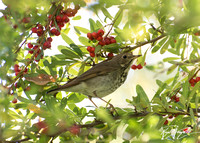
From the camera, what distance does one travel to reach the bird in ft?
9.73

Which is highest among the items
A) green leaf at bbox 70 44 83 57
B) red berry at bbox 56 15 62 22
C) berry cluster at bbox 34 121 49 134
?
red berry at bbox 56 15 62 22

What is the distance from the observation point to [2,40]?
2.22ft

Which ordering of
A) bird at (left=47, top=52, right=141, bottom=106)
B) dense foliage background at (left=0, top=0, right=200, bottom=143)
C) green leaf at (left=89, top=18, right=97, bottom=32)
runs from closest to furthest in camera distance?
dense foliage background at (left=0, top=0, right=200, bottom=143) < green leaf at (left=89, top=18, right=97, bottom=32) < bird at (left=47, top=52, right=141, bottom=106)

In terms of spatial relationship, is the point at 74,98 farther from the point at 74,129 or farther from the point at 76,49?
the point at 74,129

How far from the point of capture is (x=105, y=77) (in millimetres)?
3207

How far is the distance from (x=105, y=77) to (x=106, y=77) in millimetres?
11

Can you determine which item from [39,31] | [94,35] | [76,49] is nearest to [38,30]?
[39,31]

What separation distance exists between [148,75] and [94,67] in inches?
102

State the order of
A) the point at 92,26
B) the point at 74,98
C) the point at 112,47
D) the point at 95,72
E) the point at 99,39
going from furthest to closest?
the point at 95,72
the point at 92,26
the point at 74,98
the point at 99,39
the point at 112,47

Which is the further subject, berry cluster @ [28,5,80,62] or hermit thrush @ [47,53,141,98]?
hermit thrush @ [47,53,141,98]

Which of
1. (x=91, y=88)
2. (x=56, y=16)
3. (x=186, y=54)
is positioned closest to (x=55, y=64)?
(x=56, y=16)

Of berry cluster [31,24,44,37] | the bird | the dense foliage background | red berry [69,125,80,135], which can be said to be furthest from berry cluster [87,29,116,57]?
red berry [69,125,80,135]

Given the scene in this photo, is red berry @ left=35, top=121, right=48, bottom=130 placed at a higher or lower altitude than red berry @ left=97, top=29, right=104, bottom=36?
lower

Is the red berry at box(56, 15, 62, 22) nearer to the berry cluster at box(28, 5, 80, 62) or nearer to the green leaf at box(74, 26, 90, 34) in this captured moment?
the berry cluster at box(28, 5, 80, 62)
